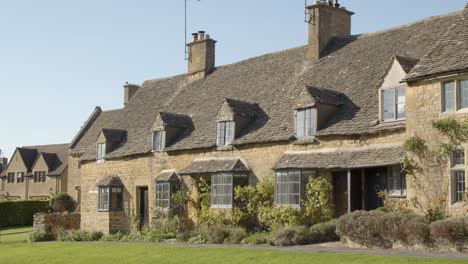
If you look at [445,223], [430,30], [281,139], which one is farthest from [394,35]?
[445,223]

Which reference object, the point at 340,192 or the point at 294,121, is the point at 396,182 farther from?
the point at 294,121

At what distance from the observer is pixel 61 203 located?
5669cm

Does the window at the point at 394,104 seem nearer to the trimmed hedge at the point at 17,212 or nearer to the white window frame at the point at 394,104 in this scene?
the white window frame at the point at 394,104

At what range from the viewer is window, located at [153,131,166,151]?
34.0 m

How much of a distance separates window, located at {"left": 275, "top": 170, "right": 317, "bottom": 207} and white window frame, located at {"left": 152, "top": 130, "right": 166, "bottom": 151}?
9.03m

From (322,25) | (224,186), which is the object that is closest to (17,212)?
(224,186)

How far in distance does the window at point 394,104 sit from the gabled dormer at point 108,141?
741 inches

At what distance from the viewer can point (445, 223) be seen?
17.5 metres

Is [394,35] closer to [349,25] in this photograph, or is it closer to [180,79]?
[349,25]

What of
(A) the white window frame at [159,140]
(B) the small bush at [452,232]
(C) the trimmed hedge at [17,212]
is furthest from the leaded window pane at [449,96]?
(C) the trimmed hedge at [17,212]

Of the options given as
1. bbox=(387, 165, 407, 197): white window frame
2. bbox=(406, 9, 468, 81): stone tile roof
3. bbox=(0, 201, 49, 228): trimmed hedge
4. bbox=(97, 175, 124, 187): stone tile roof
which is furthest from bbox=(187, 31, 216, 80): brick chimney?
bbox=(0, 201, 49, 228): trimmed hedge

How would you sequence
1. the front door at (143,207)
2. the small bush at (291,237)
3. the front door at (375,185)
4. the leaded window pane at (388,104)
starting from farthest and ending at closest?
the front door at (143,207), the front door at (375,185), the leaded window pane at (388,104), the small bush at (291,237)

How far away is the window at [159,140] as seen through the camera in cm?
3397

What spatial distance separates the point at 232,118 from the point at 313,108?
15.3 feet
